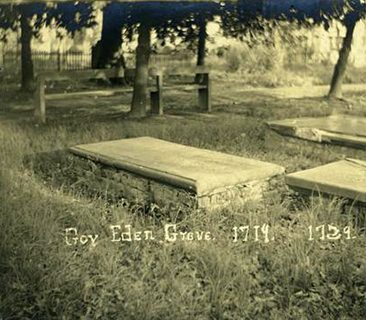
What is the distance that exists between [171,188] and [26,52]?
2861mm

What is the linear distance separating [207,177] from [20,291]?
5.41 feet

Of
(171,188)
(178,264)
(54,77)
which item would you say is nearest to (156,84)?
(54,77)

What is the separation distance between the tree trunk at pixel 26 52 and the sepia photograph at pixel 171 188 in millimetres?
35

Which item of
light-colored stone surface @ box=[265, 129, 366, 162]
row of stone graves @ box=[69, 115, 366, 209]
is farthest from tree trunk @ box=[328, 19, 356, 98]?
row of stone graves @ box=[69, 115, 366, 209]

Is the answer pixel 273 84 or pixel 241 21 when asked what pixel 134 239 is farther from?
pixel 273 84

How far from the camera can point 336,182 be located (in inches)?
164

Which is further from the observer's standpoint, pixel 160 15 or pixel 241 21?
pixel 160 15

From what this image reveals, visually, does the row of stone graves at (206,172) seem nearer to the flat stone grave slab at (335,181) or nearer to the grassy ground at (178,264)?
the flat stone grave slab at (335,181)

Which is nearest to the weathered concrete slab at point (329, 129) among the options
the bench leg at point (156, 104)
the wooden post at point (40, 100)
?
the bench leg at point (156, 104)

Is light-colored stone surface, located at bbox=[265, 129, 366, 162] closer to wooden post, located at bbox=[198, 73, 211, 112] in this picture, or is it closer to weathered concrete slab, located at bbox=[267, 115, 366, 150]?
weathered concrete slab, located at bbox=[267, 115, 366, 150]

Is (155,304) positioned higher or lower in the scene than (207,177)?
lower

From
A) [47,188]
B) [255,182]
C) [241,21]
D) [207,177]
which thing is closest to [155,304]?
[207,177]

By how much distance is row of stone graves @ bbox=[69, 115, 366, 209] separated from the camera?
4.25 metres

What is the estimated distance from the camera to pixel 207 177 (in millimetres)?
4289
